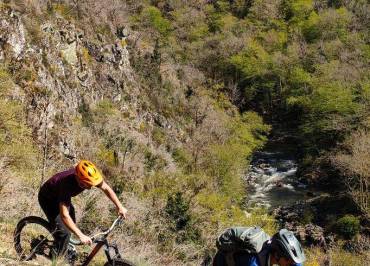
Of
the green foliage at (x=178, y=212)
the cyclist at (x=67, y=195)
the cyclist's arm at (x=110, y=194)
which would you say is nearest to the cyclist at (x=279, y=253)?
the cyclist's arm at (x=110, y=194)

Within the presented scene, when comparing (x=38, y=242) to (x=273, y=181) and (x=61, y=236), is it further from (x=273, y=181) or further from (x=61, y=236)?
(x=273, y=181)

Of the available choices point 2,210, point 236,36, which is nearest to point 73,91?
point 2,210

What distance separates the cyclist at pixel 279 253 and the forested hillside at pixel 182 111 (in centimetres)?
290

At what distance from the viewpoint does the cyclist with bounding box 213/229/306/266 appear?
14.0ft

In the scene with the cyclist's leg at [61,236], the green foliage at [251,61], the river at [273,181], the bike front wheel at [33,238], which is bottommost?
the river at [273,181]

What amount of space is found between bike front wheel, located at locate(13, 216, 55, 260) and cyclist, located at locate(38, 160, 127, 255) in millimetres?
170

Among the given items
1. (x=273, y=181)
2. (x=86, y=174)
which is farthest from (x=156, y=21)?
(x=86, y=174)

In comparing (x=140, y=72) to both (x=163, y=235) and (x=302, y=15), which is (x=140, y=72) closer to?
(x=163, y=235)

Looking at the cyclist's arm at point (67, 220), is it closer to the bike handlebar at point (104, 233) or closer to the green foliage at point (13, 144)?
the bike handlebar at point (104, 233)

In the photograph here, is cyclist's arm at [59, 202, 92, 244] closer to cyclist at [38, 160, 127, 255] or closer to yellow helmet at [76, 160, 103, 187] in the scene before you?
cyclist at [38, 160, 127, 255]

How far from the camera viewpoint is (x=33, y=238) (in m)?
6.54

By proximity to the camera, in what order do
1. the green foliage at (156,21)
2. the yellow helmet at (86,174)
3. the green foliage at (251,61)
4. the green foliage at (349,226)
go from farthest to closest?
the green foliage at (156,21)
the green foliage at (251,61)
the green foliage at (349,226)
the yellow helmet at (86,174)

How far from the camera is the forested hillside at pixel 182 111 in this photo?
1445 centimetres

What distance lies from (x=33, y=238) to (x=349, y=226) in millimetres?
29463
